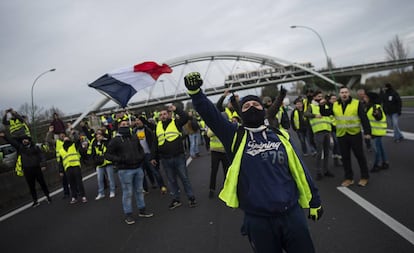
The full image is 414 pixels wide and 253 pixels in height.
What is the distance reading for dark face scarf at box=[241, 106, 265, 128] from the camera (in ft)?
8.14

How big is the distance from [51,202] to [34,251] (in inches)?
134

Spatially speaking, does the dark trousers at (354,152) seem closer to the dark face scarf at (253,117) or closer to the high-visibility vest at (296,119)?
the high-visibility vest at (296,119)

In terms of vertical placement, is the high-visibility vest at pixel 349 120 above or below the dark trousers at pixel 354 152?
above

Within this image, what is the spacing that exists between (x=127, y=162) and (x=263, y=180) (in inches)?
137

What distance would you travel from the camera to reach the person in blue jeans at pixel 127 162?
16.9 feet

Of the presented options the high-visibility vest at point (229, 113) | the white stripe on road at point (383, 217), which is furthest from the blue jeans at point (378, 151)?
the high-visibility vest at point (229, 113)

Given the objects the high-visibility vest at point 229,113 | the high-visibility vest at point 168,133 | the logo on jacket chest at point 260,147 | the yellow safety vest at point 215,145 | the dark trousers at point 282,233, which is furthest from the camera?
the high-visibility vest at point 229,113

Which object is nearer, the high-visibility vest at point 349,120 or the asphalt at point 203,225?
the asphalt at point 203,225

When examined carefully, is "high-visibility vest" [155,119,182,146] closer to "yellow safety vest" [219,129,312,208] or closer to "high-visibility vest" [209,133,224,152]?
"high-visibility vest" [209,133,224,152]

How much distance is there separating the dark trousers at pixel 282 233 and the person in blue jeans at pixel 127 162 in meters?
3.41

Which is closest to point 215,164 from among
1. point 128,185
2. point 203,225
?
point 203,225

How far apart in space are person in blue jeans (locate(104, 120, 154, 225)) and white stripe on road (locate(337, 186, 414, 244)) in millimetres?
3830

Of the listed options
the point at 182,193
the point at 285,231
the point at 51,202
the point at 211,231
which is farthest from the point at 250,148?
the point at 51,202

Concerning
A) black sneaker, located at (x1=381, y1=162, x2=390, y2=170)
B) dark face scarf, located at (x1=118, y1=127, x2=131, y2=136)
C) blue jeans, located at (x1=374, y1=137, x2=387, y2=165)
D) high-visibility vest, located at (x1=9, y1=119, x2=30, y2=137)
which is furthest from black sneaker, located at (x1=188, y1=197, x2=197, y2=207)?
high-visibility vest, located at (x1=9, y1=119, x2=30, y2=137)
